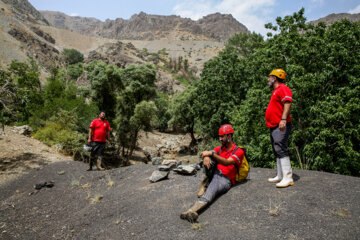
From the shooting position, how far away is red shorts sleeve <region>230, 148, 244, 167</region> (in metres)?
4.60

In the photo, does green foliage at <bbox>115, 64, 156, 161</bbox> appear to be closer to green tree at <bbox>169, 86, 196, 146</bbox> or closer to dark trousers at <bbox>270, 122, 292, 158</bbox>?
green tree at <bbox>169, 86, 196, 146</bbox>

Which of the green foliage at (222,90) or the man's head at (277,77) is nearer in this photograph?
the man's head at (277,77)

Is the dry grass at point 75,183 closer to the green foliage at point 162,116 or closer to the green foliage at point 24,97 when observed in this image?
the green foliage at point 24,97

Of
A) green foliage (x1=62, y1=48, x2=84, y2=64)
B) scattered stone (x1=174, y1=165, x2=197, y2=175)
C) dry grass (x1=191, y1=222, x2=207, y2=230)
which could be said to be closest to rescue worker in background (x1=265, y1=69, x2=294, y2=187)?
dry grass (x1=191, y1=222, x2=207, y2=230)

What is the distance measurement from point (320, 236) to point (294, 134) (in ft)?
27.6

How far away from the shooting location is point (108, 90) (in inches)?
794

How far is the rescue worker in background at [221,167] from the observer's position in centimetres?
443

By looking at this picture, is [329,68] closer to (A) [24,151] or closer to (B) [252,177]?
(B) [252,177]

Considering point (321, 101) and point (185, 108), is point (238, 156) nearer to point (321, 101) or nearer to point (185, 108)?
point (321, 101)

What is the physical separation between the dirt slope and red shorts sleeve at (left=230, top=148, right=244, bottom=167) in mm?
679

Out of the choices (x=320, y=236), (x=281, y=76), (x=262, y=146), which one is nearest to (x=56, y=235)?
(x=320, y=236)

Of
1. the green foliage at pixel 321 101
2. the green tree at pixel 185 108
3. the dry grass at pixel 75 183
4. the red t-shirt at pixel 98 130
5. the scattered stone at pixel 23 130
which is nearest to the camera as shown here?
the dry grass at pixel 75 183

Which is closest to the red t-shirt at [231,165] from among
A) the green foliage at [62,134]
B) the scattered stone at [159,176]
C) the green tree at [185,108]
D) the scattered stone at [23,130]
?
the scattered stone at [159,176]

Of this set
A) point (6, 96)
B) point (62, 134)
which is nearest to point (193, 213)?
point (6, 96)
